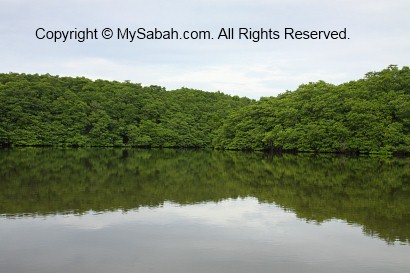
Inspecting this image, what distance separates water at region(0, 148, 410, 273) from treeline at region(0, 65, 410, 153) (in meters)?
33.6

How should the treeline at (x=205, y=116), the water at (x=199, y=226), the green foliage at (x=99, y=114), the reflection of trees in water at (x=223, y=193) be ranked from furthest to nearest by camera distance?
the green foliage at (x=99, y=114)
the treeline at (x=205, y=116)
the reflection of trees in water at (x=223, y=193)
the water at (x=199, y=226)

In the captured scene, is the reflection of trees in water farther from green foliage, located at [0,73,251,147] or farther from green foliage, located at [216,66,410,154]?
green foliage, located at [0,73,251,147]

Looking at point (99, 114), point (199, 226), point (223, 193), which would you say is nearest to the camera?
point (199, 226)

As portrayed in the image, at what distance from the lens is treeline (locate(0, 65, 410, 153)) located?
50281 mm

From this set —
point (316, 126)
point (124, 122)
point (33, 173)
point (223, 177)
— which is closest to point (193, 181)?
point (223, 177)

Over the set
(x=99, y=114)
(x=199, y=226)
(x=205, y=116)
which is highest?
(x=99, y=114)

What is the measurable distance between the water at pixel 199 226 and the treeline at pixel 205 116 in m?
33.6

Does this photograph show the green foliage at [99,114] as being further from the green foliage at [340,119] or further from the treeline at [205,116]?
the green foliage at [340,119]

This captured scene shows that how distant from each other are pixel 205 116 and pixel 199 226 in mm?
68690

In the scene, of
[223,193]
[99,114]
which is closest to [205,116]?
[99,114]

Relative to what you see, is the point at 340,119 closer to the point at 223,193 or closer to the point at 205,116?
the point at 205,116

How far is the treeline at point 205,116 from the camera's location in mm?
50281

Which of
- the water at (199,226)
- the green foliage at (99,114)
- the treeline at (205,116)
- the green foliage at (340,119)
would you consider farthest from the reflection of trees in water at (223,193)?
the green foliage at (99,114)

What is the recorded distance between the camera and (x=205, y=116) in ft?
260
